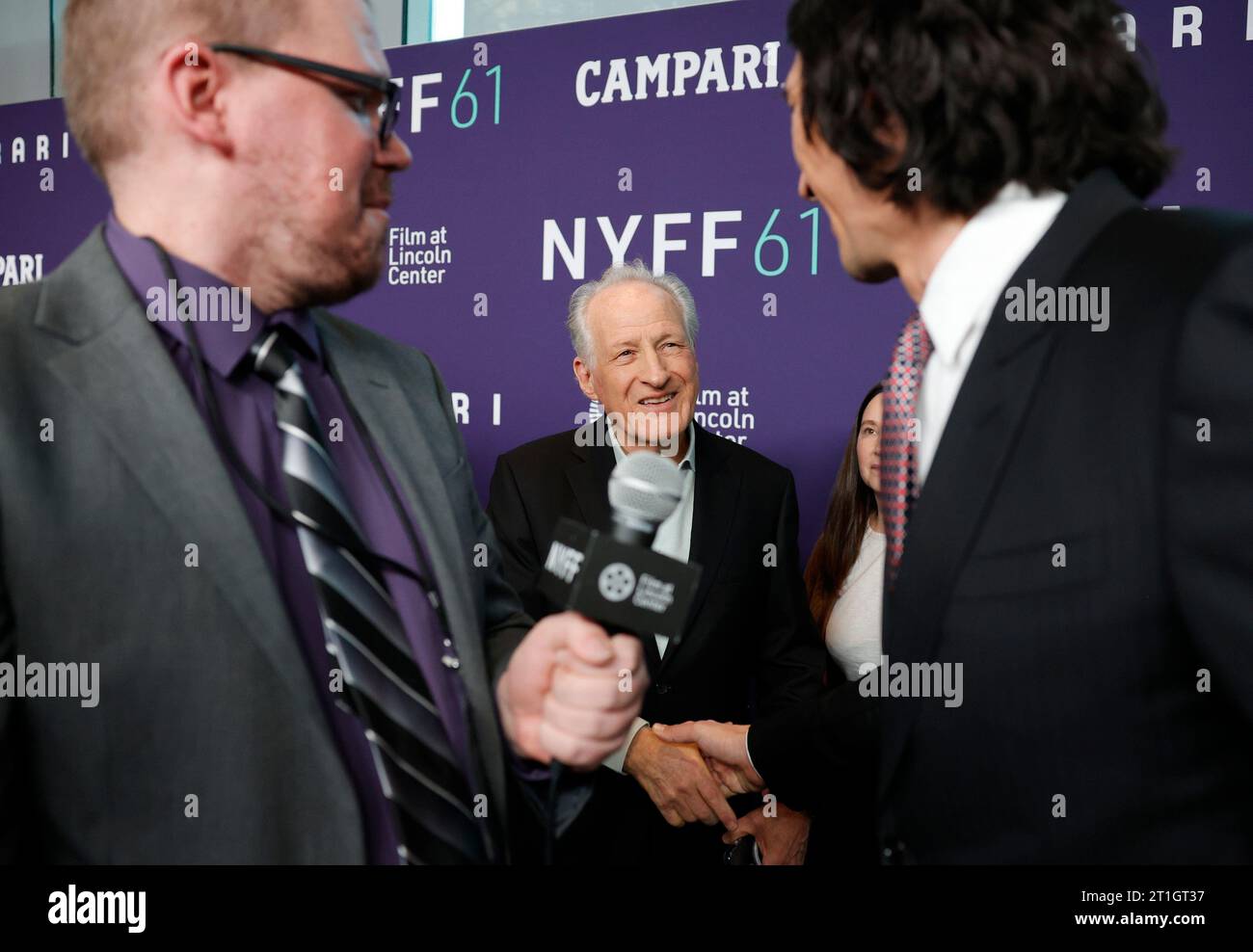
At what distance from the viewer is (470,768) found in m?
1.17

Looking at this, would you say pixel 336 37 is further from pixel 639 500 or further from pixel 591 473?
pixel 591 473

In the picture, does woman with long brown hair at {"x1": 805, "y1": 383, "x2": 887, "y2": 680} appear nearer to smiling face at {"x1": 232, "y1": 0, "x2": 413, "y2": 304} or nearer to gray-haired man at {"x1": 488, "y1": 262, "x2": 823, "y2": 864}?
gray-haired man at {"x1": 488, "y1": 262, "x2": 823, "y2": 864}

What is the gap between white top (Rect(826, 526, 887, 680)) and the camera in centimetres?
250

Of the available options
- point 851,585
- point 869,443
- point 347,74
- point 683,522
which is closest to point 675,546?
point 683,522

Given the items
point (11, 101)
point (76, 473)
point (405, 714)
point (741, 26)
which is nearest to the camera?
point (76, 473)

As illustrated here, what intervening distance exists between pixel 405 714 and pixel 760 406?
7.23 ft

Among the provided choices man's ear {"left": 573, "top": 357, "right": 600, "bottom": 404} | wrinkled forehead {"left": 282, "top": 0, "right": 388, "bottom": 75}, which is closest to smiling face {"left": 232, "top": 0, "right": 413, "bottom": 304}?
wrinkled forehead {"left": 282, "top": 0, "right": 388, "bottom": 75}

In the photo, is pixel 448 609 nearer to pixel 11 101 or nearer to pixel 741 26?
pixel 741 26

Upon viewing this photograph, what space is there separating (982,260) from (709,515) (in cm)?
151

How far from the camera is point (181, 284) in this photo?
109 cm

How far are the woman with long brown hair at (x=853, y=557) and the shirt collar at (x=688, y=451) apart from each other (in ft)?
1.38

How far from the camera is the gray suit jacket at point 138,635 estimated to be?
0.94m

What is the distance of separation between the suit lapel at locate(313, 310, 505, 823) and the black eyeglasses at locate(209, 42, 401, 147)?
0.28m

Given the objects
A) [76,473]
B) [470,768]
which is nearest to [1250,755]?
[470,768]
